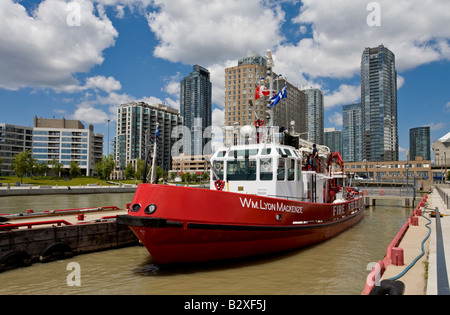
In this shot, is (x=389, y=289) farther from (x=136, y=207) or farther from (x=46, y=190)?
(x=46, y=190)

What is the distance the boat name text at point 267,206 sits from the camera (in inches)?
345

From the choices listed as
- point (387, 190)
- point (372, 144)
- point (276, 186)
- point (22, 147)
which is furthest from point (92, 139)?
point (372, 144)

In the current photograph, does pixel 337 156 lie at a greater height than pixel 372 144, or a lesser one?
lesser

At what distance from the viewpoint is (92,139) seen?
352 ft

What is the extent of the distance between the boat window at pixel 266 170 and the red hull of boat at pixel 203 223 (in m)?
1.35

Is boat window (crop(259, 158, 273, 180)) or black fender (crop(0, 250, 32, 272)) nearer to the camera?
black fender (crop(0, 250, 32, 272))

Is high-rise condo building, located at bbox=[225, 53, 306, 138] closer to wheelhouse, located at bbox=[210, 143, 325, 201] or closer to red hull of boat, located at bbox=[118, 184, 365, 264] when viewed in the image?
wheelhouse, located at bbox=[210, 143, 325, 201]

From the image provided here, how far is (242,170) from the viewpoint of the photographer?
11.5 metres

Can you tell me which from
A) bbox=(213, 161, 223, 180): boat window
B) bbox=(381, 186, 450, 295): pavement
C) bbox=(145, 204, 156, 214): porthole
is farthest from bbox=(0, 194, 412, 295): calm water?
bbox=(213, 161, 223, 180): boat window

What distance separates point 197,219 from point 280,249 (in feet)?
12.6

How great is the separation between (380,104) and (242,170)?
541 feet

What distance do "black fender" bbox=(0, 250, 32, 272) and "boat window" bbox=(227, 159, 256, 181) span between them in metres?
7.09

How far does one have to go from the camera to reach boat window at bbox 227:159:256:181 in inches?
444
